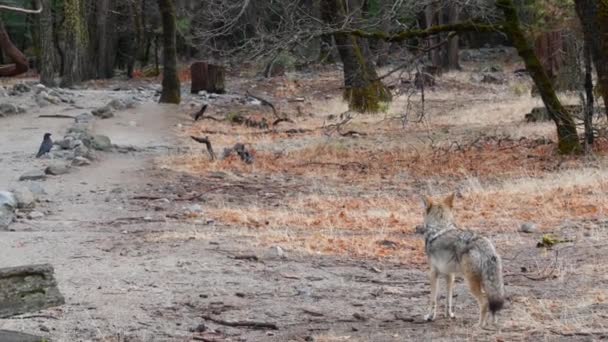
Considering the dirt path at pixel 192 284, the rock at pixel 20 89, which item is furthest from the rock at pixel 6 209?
the rock at pixel 20 89

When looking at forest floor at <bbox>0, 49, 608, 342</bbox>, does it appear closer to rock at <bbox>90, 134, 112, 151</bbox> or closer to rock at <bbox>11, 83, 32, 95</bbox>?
rock at <bbox>90, 134, 112, 151</bbox>

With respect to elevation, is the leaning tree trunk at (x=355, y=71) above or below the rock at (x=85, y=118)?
above

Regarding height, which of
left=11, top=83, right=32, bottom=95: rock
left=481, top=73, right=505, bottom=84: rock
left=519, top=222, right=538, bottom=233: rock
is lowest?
left=481, top=73, right=505, bottom=84: rock

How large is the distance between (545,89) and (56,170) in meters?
8.23

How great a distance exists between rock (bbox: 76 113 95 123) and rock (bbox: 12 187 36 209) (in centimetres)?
1072

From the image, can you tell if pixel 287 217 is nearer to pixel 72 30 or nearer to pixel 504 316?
pixel 504 316

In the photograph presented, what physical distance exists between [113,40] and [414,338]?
1763 inches

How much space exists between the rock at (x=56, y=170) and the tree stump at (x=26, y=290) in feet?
29.7

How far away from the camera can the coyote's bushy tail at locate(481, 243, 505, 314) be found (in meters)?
6.30

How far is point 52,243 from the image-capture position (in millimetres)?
10008

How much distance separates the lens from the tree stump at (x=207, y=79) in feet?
113

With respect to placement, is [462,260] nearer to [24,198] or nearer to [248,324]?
[248,324]

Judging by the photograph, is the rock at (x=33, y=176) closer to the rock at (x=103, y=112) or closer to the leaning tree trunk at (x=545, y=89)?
the leaning tree trunk at (x=545, y=89)

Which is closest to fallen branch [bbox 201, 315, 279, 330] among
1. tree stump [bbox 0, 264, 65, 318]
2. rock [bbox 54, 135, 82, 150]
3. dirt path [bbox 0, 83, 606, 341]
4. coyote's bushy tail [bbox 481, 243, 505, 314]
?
dirt path [bbox 0, 83, 606, 341]
